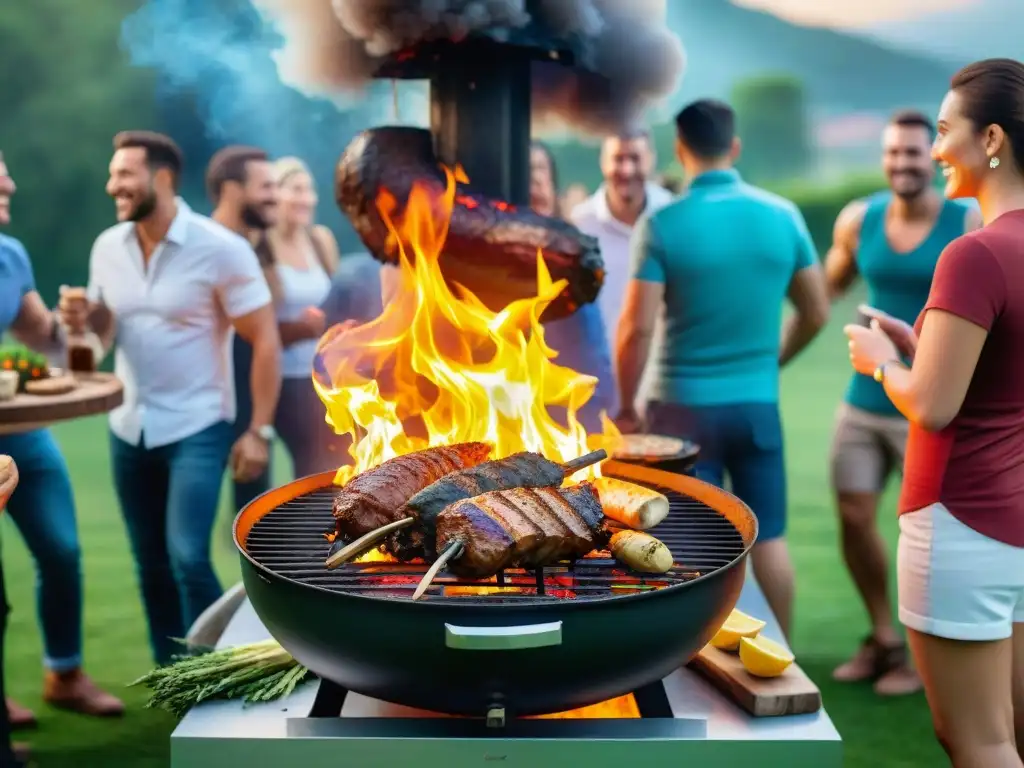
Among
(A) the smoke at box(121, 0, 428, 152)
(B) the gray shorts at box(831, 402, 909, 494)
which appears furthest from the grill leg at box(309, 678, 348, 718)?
(A) the smoke at box(121, 0, 428, 152)

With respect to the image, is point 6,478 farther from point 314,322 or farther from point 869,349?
point 314,322

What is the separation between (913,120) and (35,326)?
3767 millimetres

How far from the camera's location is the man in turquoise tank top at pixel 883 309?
430cm

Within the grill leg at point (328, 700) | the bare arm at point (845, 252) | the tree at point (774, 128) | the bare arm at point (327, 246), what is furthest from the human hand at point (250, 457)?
the tree at point (774, 128)

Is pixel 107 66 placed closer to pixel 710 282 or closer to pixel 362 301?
pixel 362 301

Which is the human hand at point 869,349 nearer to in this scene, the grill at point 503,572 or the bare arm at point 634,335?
the grill at point 503,572

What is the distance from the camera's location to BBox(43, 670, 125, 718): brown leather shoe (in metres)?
4.19

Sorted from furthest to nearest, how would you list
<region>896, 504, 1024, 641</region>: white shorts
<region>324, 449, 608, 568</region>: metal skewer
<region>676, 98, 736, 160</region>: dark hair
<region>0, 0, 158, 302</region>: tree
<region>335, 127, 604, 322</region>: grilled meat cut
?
<region>0, 0, 158, 302</region>: tree → <region>676, 98, 736, 160</region>: dark hair → <region>335, 127, 604, 322</region>: grilled meat cut → <region>896, 504, 1024, 641</region>: white shorts → <region>324, 449, 608, 568</region>: metal skewer

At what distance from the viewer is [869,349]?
265cm

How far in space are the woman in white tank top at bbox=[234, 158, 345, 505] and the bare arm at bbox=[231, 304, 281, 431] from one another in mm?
788

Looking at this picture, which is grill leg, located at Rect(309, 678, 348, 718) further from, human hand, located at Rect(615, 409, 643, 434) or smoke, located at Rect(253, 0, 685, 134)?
human hand, located at Rect(615, 409, 643, 434)

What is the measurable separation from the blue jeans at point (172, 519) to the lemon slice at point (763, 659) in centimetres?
257


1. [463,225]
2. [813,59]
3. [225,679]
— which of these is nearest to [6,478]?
[225,679]

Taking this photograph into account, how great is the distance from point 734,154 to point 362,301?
6.66 ft
